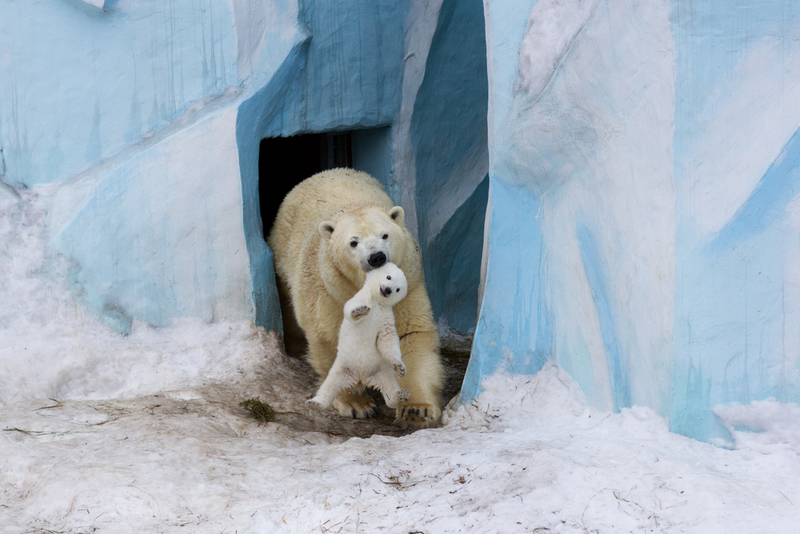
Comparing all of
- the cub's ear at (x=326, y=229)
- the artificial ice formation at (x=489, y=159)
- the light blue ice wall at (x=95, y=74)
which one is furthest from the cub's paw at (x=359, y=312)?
the light blue ice wall at (x=95, y=74)

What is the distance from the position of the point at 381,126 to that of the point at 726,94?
380cm

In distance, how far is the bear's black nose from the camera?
421 cm

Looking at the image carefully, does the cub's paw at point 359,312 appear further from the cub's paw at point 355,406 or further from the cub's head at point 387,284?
the cub's paw at point 355,406

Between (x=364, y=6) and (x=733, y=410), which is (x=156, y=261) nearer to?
(x=364, y=6)

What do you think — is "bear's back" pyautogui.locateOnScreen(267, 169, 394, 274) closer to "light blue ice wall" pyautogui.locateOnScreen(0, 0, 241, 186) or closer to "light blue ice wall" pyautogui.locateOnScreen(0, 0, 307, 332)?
"light blue ice wall" pyautogui.locateOnScreen(0, 0, 307, 332)

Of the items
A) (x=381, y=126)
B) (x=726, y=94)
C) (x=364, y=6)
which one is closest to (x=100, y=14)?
(x=364, y=6)

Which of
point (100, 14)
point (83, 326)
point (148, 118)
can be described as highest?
point (100, 14)

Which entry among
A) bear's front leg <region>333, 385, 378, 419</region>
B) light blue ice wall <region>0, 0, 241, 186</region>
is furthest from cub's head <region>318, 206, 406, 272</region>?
light blue ice wall <region>0, 0, 241, 186</region>

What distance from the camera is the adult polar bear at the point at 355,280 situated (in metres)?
4.52

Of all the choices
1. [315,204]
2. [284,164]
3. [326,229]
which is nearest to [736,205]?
[326,229]

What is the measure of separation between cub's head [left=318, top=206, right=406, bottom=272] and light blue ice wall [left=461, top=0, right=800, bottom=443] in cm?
114

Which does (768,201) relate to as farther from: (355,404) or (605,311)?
(355,404)

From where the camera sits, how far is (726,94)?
3.00 m

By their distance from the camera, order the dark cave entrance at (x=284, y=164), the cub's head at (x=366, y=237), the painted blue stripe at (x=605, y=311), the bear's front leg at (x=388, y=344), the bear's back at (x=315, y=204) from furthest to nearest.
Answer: the dark cave entrance at (x=284, y=164) → the bear's back at (x=315, y=204) → the cub's head at (x=366, y=237) → the bear's front leg at (x=388, y=344) → the painted blue stripe at (x=605, y=311)
